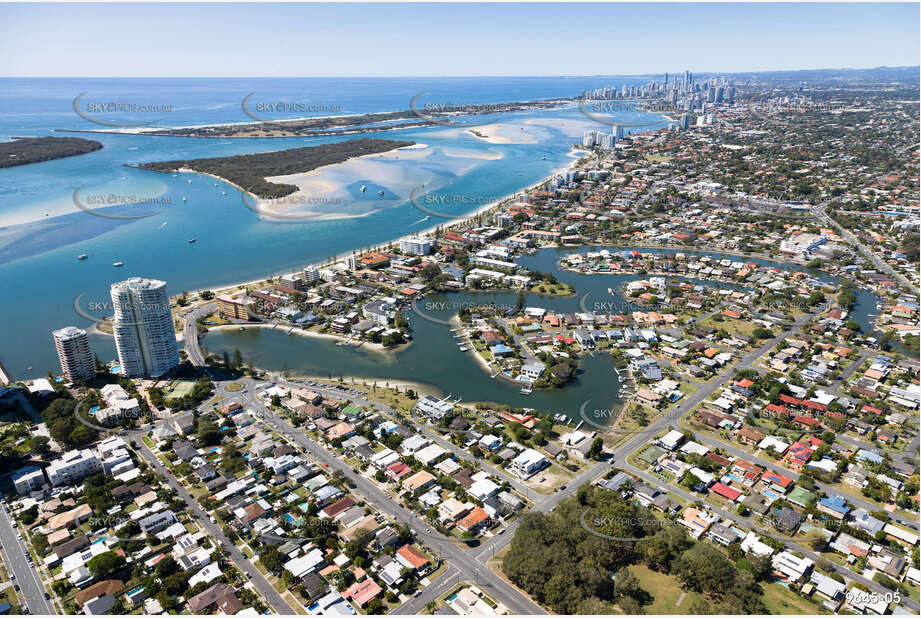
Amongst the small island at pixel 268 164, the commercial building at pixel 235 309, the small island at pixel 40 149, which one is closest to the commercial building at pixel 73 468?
the commercial building at pixel 235 309

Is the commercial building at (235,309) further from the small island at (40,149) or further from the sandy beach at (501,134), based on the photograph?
the sandy beach at (501,134)

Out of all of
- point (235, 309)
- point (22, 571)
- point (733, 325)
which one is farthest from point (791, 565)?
point (235, 309)

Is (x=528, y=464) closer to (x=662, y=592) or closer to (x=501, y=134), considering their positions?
(x=662, y=592)

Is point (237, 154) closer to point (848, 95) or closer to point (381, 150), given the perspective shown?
point (381, 150)

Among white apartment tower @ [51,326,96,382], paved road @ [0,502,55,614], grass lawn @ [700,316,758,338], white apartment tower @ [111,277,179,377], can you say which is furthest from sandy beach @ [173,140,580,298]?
grass lawn @ [700,316,758,338]

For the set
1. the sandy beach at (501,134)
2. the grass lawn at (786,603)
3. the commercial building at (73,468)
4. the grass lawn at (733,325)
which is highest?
the sandy beach at (501,134)

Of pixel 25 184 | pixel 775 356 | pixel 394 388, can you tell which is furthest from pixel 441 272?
pixel 25 184
